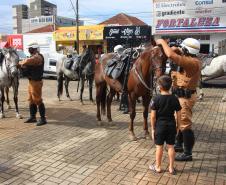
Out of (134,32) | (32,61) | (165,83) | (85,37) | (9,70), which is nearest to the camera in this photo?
(165,83)

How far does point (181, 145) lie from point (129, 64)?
2166 mm

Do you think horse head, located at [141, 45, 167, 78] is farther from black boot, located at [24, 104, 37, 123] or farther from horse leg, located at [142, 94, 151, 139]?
black boot, located at [24, 104, 37, 123]

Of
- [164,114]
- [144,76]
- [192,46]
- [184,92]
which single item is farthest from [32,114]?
[192,46]

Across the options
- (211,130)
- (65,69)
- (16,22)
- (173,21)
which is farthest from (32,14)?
(211,130)

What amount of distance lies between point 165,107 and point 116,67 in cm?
288

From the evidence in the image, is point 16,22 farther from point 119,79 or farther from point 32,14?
point 119,79

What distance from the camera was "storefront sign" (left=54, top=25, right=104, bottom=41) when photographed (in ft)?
99.4

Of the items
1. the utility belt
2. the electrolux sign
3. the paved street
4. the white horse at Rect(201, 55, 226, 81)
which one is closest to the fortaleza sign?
the electrolux sign

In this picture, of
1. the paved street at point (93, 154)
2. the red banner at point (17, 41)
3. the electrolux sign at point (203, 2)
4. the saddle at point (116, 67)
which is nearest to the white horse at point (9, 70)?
the paved street at point (93, 154)

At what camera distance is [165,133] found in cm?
526

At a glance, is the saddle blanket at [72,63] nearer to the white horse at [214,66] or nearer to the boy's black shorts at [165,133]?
the white horse at [214,66]

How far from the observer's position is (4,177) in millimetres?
5340

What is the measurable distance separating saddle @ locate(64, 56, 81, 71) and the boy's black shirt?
757cm

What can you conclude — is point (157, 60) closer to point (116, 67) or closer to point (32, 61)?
point (116, 67)
